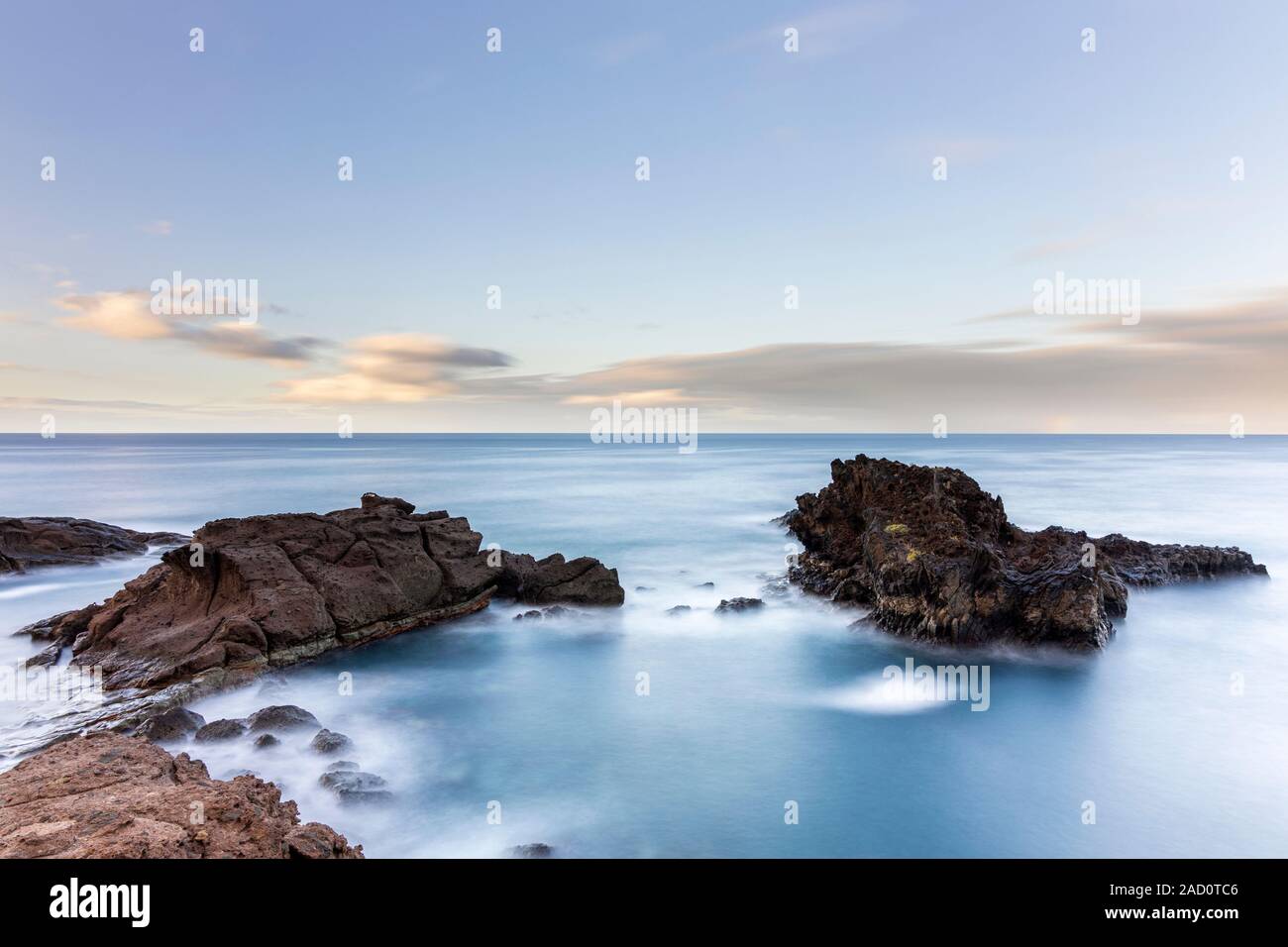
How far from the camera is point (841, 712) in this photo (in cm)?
1169

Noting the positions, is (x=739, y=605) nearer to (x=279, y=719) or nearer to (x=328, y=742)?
(x=328, y=742)

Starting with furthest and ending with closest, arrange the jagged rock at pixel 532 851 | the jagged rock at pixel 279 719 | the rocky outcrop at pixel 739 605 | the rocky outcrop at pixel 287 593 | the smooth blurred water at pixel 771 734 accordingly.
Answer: the rocky outcrop at pixel 739 605 < the rocky outcrop at pixel 287 593 < the jagged rock at pixel 279 719 < the smooth blurred water at pixel 771 734 < the jagged rock at pixel 532 851

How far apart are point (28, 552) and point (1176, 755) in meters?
28.7

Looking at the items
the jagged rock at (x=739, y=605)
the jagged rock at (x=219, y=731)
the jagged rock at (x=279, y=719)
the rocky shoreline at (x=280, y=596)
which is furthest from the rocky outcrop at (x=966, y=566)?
the jagged rock at (x=219, y=731)

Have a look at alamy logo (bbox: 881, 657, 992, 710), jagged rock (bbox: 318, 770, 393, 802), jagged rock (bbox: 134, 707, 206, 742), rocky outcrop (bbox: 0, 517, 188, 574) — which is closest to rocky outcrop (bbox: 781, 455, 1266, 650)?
alamy logo (bbox: 881, 657, 992, 710)

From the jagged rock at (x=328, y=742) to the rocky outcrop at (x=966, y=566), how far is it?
10697 mm

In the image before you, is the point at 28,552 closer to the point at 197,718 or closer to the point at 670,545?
the point at 197,718

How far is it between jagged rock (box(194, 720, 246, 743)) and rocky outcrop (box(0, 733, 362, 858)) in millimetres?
2346

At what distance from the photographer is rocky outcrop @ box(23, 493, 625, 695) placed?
40.1 ft

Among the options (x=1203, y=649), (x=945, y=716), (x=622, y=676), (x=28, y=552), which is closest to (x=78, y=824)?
(x=622, y=676)

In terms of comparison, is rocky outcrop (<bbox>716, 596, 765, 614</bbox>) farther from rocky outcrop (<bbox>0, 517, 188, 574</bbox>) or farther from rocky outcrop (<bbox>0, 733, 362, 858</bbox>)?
rocky outcrop (<bbox>0, 517, 188, 574</bbox>)
